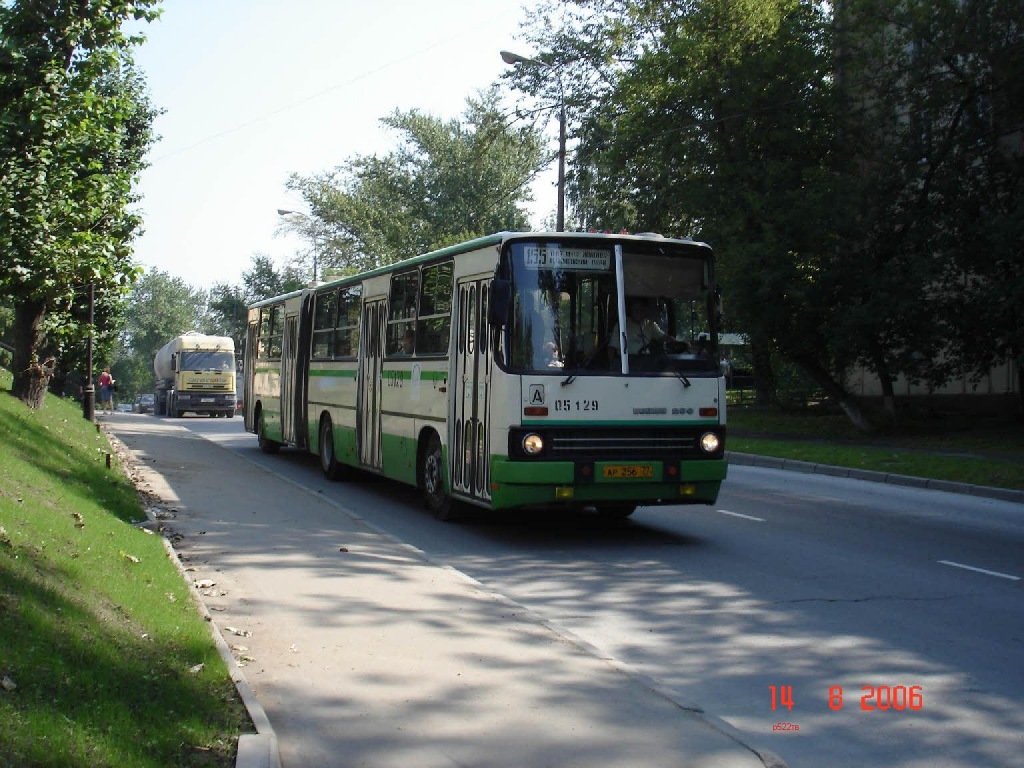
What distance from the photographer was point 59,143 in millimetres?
12656

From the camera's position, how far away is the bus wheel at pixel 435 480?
12773 mm

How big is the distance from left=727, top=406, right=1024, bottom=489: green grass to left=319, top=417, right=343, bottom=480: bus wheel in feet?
30.8

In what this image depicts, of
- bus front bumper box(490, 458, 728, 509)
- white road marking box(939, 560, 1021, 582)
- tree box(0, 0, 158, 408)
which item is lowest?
white road marking box(939, 560, 1021, 582)

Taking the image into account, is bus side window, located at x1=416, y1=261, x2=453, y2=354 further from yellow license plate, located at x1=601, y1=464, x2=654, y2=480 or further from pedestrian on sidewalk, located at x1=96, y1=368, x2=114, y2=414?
pedestrian on sidewalk, located at x1=96, y1=368, x2=114, y2=414

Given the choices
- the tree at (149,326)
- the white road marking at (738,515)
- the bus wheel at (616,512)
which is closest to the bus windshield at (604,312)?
the bus wheel at (616,512)

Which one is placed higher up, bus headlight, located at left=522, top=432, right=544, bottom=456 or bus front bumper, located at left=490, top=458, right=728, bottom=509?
bus headlight, located at left=522, top=432, right=544, bottom=456

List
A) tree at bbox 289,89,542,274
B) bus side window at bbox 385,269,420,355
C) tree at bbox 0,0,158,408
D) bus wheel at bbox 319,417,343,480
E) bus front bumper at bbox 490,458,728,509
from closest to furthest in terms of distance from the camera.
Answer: bus front bumper at bbox 490,458,728,509 → tree at bbox 0,0,158,408 → bus side window at bbox 385,269,420,355 → bus wheel at bbox 319,417,343,480 → tree at bbox 289,89,542,274

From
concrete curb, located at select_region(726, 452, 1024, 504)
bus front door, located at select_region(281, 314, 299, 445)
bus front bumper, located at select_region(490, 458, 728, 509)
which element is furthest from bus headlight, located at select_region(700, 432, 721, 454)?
bus front door, located at select_region(281, 314, 299, 445)

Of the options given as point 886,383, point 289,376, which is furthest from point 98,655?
point 886,383

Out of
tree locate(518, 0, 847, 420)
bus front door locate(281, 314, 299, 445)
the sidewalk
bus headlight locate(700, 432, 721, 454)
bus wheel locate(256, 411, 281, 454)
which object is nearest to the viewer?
the sidewalk

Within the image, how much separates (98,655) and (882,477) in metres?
16.0

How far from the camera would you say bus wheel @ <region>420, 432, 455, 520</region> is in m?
12.8

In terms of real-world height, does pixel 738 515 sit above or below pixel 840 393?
below

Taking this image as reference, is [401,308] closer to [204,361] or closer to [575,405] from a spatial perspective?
[575,405]
